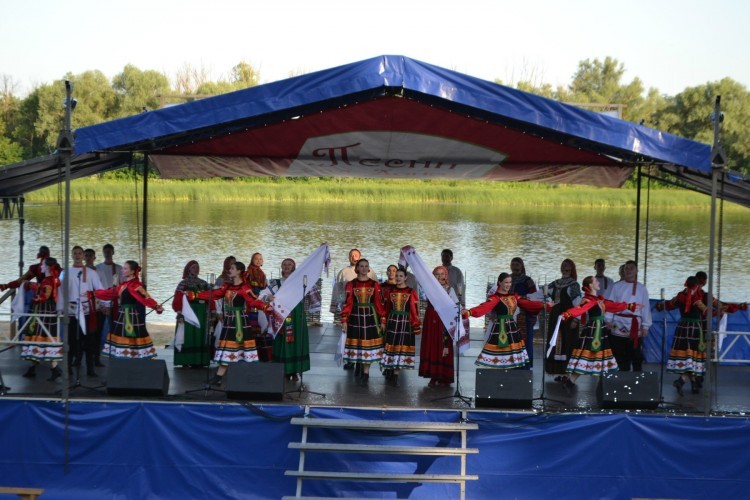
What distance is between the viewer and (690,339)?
28.5 ft

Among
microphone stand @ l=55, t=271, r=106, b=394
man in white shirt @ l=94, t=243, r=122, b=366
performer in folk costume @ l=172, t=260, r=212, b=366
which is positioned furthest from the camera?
performer in folk costume @ l=172, t=260, r=212, b=366

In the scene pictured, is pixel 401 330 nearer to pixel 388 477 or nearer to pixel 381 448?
pixel 381 448

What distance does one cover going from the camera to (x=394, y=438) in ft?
24.6

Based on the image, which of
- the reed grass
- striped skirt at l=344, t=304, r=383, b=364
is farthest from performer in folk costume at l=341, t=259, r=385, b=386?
the reed grass

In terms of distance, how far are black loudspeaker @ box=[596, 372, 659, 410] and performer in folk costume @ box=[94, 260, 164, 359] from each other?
4366 mm

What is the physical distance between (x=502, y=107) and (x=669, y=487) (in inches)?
146

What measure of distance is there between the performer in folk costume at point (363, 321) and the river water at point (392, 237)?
278 inches

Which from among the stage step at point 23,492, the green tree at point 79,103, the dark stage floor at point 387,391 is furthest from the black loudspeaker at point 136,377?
the green tree at point 79,103

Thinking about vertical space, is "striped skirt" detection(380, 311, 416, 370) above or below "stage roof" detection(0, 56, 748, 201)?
below

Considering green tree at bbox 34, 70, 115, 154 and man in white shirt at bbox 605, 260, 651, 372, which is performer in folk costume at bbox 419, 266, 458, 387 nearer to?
man in white shirt at bbox 605, 260, 651, 372

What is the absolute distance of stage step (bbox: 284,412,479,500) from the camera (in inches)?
283

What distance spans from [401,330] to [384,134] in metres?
2.20

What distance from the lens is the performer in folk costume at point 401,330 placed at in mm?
8750

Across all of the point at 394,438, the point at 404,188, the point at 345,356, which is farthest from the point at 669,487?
the point at 404,188
